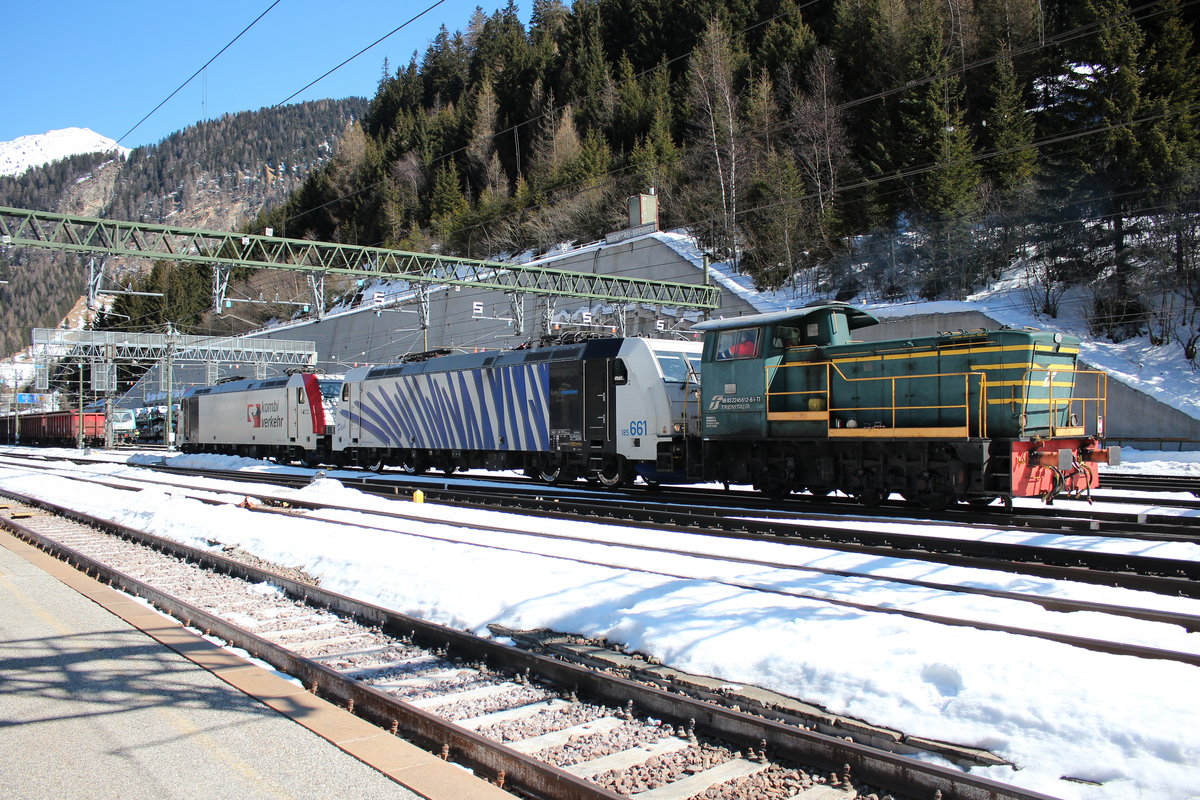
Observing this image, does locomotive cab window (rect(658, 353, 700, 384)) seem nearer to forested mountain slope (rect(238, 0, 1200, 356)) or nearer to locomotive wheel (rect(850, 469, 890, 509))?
locomotive wheel (rect(850, 469, 890, 509))

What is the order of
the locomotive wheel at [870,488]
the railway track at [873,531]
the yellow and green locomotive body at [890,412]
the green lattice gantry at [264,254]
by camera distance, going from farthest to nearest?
the green lattice gantry at [264,254] → the locomotive wheel at [870,488] → the yellow and green locomotive body at [890,412] → the railway track at [873,531]

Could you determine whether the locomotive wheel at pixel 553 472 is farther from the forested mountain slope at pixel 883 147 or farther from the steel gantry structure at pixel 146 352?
the steel gantry structure at pixel 146 352

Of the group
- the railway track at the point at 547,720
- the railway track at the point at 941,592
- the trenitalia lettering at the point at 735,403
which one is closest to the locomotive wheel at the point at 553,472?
the trenitalia lettering at the point at 735,403

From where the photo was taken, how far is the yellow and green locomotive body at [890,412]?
41.6 feet

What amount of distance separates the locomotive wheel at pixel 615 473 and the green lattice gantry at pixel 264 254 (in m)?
11.8

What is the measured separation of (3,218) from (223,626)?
64.8 ft

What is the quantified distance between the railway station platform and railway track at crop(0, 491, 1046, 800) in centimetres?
18

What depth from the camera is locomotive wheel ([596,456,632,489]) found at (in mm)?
18297

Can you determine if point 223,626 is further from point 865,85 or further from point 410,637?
point 865,85

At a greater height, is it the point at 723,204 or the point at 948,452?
the point at 723,204

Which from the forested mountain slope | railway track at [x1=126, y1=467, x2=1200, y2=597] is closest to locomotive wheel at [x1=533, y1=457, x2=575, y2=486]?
railway track at [x1=126, y1=467, x2=1200, y2=597]

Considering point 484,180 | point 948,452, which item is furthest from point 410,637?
point 484,180

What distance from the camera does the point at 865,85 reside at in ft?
173

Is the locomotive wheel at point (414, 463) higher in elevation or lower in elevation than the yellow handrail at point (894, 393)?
lower
